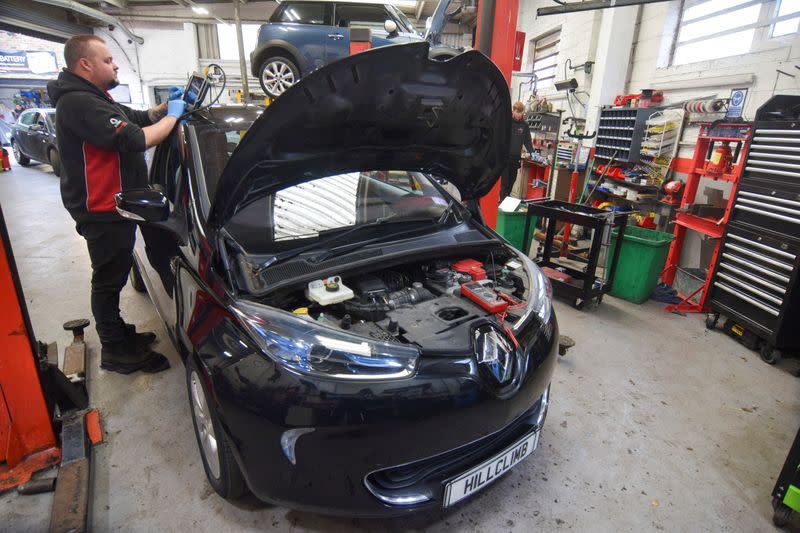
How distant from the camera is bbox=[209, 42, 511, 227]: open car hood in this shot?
4.28ft

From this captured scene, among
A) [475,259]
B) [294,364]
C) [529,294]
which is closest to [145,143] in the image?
[294,364]

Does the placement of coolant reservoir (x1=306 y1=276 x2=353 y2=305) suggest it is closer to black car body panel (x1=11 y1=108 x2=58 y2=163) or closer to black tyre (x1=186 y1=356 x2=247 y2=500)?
black tyre (x1=186 y1=356 x2=247 y2=500)

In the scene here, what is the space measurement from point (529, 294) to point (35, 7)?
1563 centimetres

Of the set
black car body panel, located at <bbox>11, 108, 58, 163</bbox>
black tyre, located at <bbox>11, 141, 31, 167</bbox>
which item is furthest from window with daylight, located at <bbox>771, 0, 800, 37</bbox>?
black tyre, located at <bbox>11, 141, 31, 167</bbox>

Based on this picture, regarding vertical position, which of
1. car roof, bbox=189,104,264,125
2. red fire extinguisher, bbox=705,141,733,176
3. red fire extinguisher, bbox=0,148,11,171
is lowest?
red fire extinguisher, bbox=0,148,11,171

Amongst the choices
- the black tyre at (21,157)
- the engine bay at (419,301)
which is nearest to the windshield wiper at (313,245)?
the engine bay at (419,301)

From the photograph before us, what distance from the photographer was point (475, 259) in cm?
198

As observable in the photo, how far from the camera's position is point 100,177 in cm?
205

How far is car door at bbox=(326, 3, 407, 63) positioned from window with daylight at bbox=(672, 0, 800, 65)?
3652 mm

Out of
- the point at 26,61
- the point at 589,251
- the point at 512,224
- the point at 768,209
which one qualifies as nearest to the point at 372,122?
the point at 589,251

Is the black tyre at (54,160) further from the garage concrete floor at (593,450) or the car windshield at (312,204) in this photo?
the car windshield at (312,204)

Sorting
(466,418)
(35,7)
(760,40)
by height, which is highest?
(35,7)

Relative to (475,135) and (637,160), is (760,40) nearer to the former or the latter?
(637,160)

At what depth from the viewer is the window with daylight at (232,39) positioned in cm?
1236
